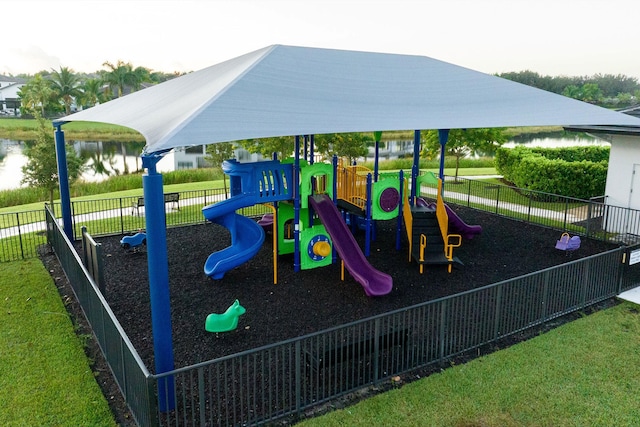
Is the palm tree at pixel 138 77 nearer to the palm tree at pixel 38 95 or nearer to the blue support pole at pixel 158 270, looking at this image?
the palm tree at pixel 38 95

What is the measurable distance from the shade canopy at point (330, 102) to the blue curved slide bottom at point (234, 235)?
8.42 feet

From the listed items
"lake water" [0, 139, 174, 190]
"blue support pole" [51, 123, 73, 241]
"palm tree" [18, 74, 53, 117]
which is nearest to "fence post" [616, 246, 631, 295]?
"blue support pole" [51, 123, 73, 241]

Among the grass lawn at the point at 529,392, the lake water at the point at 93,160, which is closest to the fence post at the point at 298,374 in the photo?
the grass lawn at the point at 529,392

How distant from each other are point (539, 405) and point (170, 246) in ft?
33.8

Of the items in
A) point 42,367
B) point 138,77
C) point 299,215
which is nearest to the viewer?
point 42,367

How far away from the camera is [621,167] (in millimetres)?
15672

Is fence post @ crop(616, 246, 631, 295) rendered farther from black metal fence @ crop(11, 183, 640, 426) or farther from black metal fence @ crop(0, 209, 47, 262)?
black metal fence @ crop(0, 209, 47, 262)

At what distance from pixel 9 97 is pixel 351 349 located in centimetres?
12352

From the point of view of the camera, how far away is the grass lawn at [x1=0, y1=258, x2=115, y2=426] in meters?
6.25

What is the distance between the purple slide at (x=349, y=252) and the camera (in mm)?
10492

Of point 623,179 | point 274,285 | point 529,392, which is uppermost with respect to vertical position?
point 623,179

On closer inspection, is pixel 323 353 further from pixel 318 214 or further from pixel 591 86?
pixel 591 86

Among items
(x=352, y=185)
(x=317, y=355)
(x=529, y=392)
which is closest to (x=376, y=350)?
(x=317, y=355)

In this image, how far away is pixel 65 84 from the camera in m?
82.3
